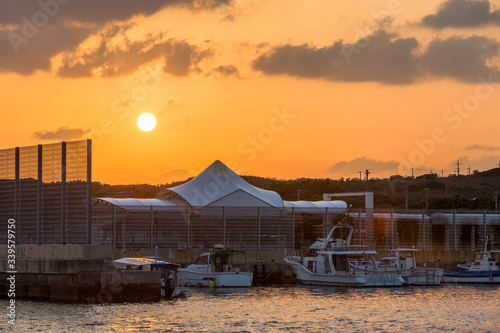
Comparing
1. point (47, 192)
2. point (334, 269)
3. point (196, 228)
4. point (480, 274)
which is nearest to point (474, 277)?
point (480, 274)

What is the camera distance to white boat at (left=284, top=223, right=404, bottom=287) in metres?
60.0

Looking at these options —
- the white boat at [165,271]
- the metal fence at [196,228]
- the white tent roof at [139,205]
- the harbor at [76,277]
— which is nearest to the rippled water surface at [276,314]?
the harbor at [76,277]

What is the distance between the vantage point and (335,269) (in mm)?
62594

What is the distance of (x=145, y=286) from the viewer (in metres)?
44.7

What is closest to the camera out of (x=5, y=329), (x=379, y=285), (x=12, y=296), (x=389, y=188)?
(x=5, y=329)

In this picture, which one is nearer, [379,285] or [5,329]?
[5,329]

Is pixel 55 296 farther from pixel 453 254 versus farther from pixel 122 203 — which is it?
pixel 453 254

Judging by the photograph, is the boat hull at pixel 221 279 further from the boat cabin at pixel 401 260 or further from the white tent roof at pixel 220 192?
the white tent roof at pixel 220 192

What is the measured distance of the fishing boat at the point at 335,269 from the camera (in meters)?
60.0

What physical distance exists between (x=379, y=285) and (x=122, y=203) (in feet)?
82.2

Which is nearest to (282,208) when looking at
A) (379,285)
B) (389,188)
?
(379,285)

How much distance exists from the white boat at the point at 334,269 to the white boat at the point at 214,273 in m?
5.54

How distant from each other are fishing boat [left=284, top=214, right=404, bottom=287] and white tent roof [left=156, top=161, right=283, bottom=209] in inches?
630

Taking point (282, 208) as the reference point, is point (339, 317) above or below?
below
